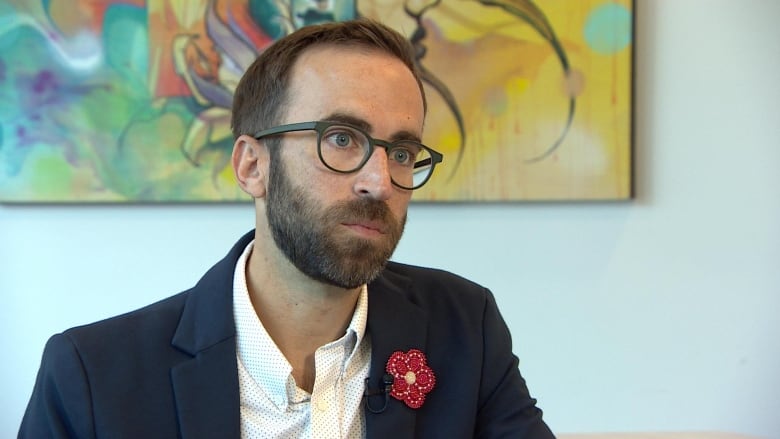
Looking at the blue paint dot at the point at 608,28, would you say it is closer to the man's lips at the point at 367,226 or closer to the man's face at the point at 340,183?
the man's face at the point at 340,183

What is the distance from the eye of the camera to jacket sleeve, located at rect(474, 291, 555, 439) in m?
1.22

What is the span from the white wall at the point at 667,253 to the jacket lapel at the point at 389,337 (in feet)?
2.31

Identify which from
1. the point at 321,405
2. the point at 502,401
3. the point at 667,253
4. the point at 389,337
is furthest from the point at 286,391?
the point at 667,253

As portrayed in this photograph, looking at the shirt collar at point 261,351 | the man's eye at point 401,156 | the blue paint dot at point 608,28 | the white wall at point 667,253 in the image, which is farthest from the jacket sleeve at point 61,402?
the blue paint dot at point 608,28

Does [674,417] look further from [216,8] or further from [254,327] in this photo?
[216,8]

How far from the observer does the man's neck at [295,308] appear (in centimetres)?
113

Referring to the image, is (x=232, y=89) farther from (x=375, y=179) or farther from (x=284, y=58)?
(x=375, y=179)

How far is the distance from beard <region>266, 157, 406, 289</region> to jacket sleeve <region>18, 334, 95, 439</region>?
0.36 metres

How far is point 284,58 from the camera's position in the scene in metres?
1.16

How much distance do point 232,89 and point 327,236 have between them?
99 cm

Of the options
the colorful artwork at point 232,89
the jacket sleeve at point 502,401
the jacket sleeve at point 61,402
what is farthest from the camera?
the colorful artwork at point 232,89

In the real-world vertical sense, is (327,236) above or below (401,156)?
below

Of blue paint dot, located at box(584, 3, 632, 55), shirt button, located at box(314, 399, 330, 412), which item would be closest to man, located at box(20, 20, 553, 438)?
shirt button, located at box(314, 399, 330, 412)

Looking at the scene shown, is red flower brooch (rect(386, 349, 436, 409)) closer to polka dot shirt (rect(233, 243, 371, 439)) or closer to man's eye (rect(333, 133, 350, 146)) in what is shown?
polka dot shirt (rect(233, 243, 371, 439))
